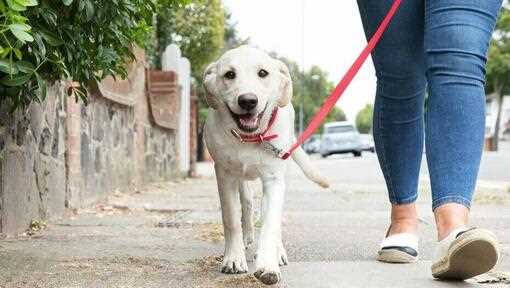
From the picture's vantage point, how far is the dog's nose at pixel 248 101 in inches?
104

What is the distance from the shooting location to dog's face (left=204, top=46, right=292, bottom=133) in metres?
2.70

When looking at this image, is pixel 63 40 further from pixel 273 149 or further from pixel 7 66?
pixel 273 149

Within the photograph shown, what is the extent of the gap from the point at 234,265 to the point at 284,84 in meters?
0.72

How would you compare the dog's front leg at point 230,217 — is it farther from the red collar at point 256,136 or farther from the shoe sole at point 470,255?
the shoe sole at point 470,255

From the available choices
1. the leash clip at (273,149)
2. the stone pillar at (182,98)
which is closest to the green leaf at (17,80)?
the leash clip at (273,149)

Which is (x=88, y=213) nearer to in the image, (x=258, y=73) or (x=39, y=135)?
(x=39, y=135)

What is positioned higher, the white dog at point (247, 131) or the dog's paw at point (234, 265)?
the white dog at point (247, 131)

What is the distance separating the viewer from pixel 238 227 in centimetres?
300

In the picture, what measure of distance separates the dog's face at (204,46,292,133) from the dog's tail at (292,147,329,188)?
0.54 m

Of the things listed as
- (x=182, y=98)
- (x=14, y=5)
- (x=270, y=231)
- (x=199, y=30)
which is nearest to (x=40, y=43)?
(x=14, y=5)

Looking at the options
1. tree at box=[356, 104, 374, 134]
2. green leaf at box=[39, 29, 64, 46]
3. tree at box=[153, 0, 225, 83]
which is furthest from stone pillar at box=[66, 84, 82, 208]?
tree at box=[356, 104, 374, 134]

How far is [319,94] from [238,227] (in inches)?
3175

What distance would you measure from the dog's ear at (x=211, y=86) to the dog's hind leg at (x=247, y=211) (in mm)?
724

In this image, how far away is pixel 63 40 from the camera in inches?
115
